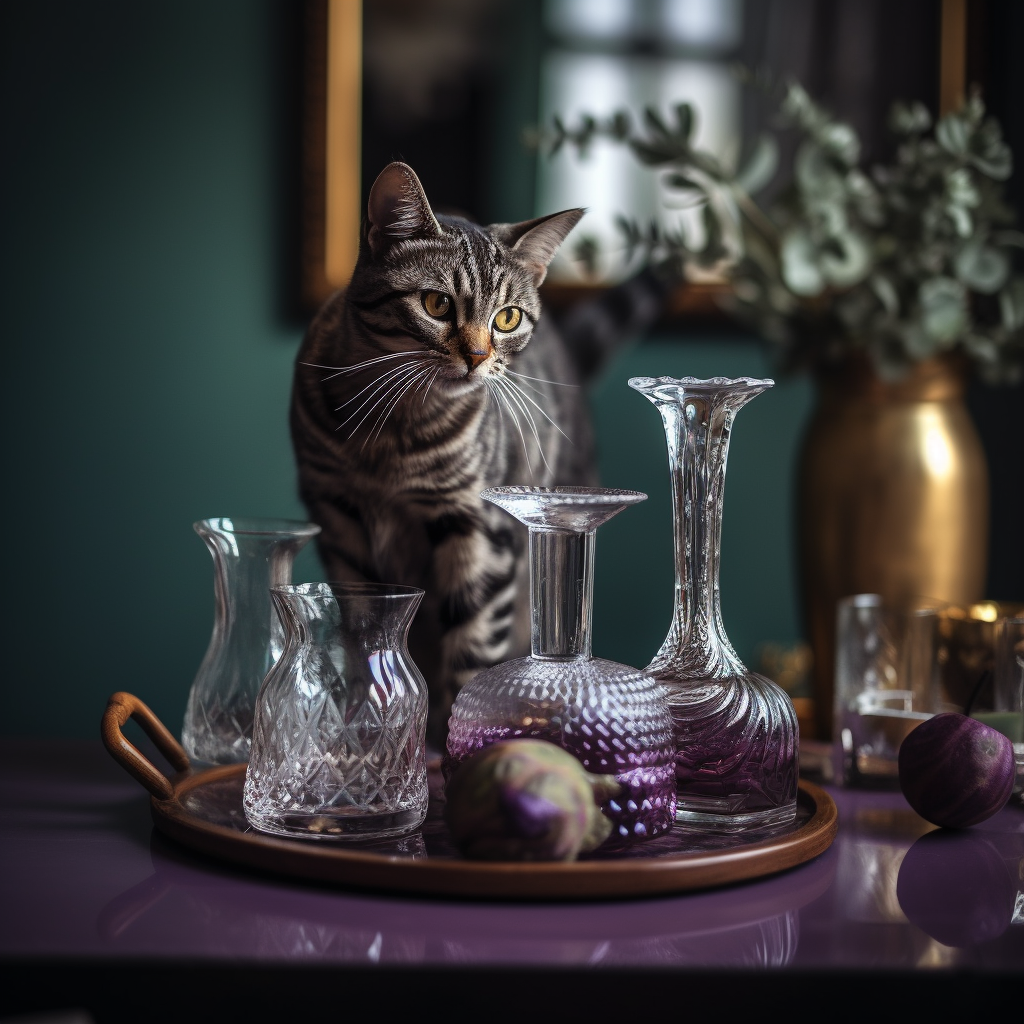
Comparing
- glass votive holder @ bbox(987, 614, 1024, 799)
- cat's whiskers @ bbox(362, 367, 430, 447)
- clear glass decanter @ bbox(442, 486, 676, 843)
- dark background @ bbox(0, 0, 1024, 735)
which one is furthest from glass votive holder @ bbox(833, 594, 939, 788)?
dark background @ bbox(0, 0, 1024, 735)

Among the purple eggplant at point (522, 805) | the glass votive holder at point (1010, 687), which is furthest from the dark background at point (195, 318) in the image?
the purple eggplant at point (522, 805)

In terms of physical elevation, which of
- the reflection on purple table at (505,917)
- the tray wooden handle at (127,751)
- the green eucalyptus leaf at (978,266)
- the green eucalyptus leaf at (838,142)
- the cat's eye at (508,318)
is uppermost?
the green eucalyptus leaf at (838,142)

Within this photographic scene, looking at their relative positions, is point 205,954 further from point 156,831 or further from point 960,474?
point 960,474

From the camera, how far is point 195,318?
1.88 m

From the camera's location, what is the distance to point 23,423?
73.5 inches

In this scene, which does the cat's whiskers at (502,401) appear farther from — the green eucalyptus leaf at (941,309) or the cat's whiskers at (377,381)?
the green eucalyptus leaf at (941,309)

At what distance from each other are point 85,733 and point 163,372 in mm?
642

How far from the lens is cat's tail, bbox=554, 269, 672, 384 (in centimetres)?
157

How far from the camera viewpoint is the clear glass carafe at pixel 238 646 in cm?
81

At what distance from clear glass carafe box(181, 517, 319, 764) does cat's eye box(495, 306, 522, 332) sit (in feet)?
0.74

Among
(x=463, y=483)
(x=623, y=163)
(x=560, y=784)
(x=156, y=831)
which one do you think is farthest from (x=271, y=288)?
(x=560, y=784)

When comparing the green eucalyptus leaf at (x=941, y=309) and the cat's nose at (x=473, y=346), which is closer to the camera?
the cat's nose at (x=473, y=346)

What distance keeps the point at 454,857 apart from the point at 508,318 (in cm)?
46

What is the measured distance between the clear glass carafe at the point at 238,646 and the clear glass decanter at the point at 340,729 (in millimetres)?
163
